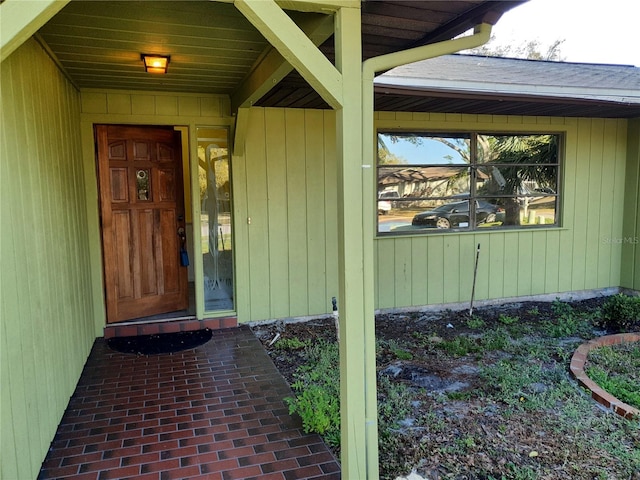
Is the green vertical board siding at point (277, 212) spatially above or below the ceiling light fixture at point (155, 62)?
below

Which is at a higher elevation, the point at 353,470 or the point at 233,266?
the point at 233,266

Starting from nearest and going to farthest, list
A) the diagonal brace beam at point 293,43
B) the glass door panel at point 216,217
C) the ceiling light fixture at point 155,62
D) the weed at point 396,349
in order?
the diagonal brace beam at point 293,43
the ceiling light fixture at point 155,62
the weed at point 396,349
the glass door panel at point 216,217

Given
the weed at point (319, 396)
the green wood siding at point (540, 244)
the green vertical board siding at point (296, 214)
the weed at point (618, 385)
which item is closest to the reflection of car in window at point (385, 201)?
the green wood siding at point (540, 244)

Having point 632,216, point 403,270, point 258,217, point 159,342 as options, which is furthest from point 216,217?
point 632,216

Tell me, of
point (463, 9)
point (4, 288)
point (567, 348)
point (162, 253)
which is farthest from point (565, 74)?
point (4, 288)

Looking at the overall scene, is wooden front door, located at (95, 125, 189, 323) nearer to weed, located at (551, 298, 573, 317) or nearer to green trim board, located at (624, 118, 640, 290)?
weed, located at (551, 298, 573, 317)

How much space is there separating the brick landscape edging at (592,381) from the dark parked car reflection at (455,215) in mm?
1994

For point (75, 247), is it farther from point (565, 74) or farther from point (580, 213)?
point (565, 74)

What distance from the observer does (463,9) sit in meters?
2.34

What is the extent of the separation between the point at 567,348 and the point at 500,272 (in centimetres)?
180

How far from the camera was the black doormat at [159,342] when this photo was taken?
4.14m

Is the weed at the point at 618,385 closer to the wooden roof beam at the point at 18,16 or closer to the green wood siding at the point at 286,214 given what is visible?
the green wood siding at the point at 286,214

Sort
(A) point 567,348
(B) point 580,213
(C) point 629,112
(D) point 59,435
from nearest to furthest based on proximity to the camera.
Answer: (D) point 59,435
(A) point 567,348
(C) point 629,112
(B) point 580,213

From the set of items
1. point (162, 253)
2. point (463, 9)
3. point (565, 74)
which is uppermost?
point (565, 74)
